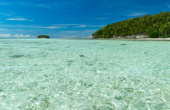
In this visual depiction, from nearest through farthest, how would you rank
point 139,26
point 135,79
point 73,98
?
point 73,98, point 135,79, point 139,26

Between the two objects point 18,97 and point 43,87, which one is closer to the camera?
point 18,97

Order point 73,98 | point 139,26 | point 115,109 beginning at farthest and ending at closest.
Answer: point 139,26 → point 73,98 → point 115,109

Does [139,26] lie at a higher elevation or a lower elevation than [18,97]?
higher

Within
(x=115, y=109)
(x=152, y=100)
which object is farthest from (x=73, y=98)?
(x=152, y=100)

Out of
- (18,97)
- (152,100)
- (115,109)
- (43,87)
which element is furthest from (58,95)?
(152,100)

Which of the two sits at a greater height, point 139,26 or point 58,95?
point 139,26

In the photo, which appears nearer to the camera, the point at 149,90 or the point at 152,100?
the point at 152,100

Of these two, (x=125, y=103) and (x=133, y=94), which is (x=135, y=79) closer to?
(x=133, y=94)

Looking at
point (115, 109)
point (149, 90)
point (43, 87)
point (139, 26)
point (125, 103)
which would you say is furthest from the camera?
point (139, 26)

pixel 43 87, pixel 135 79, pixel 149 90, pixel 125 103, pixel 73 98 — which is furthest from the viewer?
pixel 135 79

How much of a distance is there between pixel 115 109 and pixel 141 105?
50 cm

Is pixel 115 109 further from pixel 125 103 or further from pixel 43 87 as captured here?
pixel 43 87

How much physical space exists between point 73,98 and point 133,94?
4.18 ft

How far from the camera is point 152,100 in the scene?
7.23 feet
